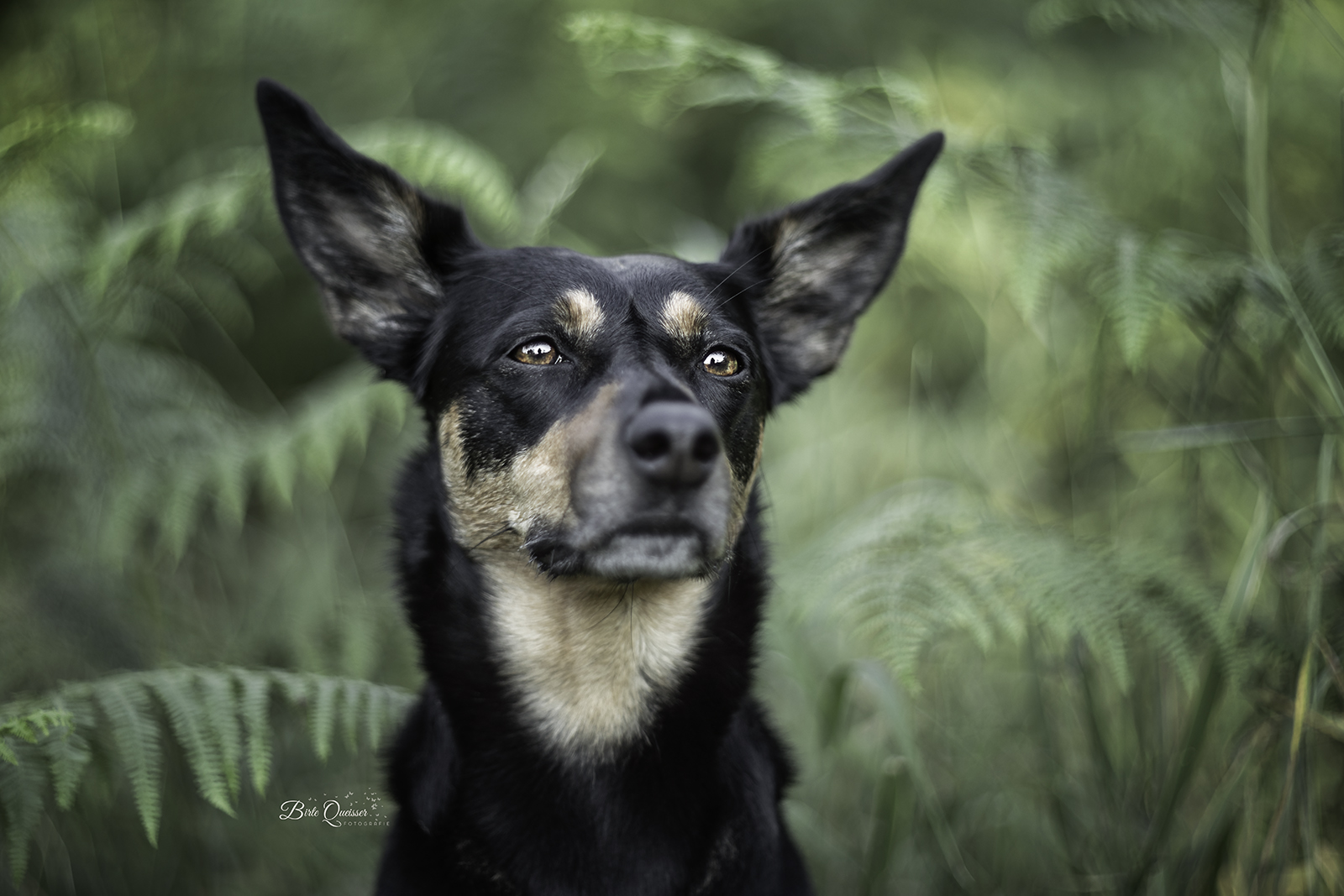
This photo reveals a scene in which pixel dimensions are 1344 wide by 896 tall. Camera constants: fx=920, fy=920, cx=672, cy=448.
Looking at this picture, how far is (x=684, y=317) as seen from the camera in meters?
2.57

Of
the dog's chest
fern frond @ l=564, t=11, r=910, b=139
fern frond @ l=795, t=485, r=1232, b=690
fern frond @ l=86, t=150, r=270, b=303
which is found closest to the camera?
the dog's chest

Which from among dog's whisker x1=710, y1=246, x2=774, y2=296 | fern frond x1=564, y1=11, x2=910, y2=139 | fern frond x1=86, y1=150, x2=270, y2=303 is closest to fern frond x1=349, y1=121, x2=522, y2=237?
fern frond x1=86, y1=150, x2=270, y2=303

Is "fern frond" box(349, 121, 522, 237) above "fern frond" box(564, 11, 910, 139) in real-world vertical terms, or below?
below

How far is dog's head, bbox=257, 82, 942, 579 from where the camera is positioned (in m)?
2.13

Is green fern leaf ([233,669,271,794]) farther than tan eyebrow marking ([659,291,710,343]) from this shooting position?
No

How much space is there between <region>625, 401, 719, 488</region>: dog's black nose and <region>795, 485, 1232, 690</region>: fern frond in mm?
902

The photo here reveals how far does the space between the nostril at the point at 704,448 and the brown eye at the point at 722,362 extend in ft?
1.80

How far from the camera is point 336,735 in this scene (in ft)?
12.6

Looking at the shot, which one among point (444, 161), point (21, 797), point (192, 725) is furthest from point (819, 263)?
point (21, 797)

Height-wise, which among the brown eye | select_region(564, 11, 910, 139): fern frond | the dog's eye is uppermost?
select_region(564, 11, 910, 139): fern frond

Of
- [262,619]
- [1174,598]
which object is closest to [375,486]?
[262,619]

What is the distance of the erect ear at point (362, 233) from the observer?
2496mm

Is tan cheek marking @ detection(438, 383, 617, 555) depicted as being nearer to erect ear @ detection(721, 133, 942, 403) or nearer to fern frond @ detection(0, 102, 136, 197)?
erect ear @ detection(721, 133, 942, 403)

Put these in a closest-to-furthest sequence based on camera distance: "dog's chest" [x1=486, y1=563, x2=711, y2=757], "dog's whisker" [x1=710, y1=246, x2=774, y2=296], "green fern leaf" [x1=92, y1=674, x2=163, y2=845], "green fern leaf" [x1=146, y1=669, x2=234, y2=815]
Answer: "green fern leaf" [x1=92, y1=674, x2=163, y2=845], "green fern leaf" [x1=146, y1=669, x2=234, y2=815], "dog's chest" [x1=486, y1=563, x2=711, y2=757], "dog's whisker" [x1=710, y1=246, x2=774, y2=296]
